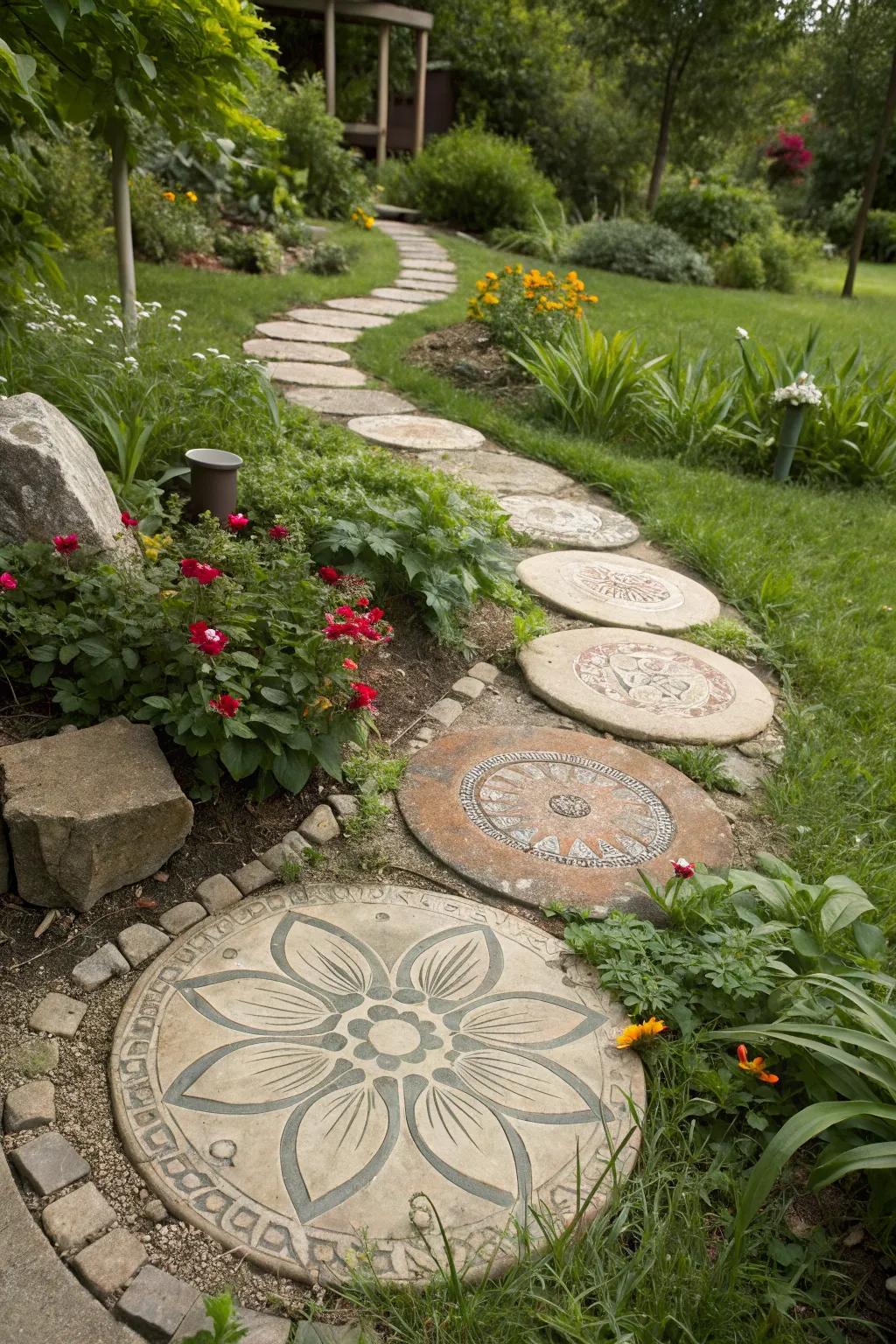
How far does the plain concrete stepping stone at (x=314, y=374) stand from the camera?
5480 mm

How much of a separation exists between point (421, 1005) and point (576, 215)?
590 inches

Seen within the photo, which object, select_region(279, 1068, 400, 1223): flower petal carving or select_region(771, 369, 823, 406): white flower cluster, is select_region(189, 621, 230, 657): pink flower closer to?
select_region(279, 1068, 400, 1223): flower petal carving

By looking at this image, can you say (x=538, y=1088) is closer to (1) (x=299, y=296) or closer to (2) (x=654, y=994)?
(2) (x=654, y=994)

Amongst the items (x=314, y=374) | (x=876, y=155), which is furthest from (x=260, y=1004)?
(x=876, y=155)

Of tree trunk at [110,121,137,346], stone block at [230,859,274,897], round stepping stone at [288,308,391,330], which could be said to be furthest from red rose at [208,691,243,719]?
round stepping stone at [288,308,391,330]

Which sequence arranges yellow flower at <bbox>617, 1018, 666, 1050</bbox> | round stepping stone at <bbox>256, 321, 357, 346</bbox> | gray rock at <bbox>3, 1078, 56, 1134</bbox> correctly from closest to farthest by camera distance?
gray rock at <bbox>3, 1078, 56, 1134</bbox> < yellow flower at <bbox>617, 1018, 666, 1050</bbox> < round stepping stone at <bbox>256, 321, 357, 346</bbox>

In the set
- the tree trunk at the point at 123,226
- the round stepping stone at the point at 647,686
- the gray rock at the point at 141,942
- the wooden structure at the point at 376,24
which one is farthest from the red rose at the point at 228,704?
the wooden structure at the point at 376,24

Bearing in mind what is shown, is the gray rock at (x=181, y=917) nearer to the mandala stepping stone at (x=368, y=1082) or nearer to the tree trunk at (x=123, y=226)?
the mandala stepping stone at (x=368, y=1082)

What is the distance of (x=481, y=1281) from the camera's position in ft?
4.42

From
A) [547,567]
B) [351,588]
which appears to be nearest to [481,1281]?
[351,588]

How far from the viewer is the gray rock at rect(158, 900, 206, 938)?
1973mm

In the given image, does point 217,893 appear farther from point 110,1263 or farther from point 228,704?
point 110,1263

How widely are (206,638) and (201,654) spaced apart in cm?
14

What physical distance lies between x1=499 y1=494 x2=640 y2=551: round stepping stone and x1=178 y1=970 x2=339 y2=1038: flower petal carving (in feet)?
8.59
